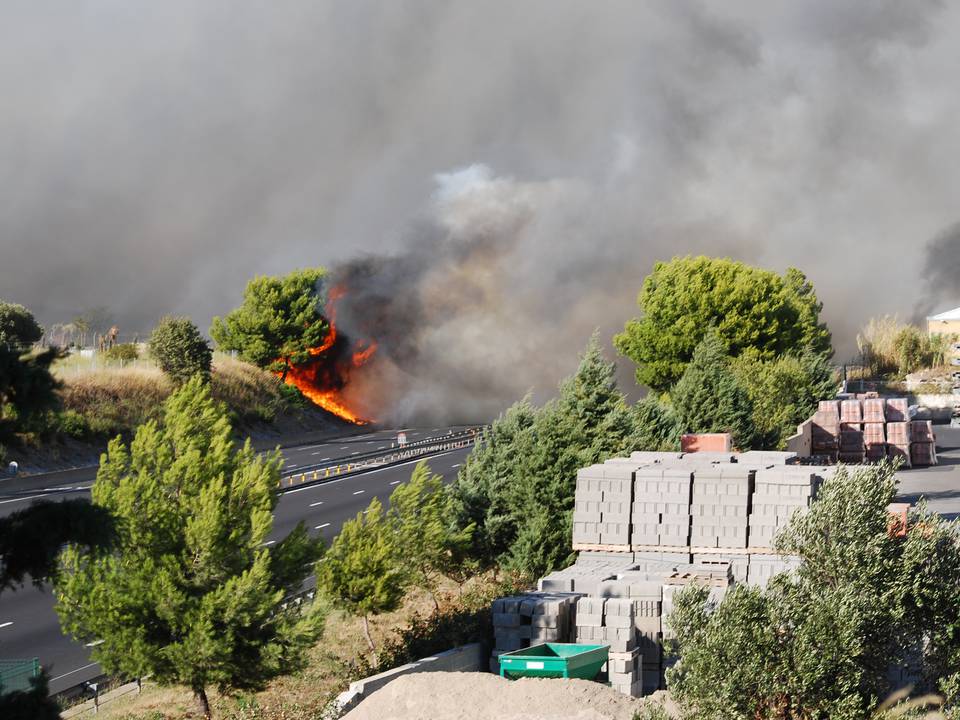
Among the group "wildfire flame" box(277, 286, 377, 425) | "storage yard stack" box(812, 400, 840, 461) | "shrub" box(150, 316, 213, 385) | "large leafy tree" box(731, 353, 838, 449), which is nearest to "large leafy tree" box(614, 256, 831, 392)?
"large leafy tree" box(731, 353, 838, 449)

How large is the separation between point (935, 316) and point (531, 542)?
343 feet

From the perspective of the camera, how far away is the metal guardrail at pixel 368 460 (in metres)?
50.8

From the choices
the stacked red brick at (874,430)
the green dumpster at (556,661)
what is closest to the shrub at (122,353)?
the stacked red brick at (874,430)

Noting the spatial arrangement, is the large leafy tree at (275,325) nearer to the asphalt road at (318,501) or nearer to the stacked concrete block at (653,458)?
the asphalt road at (318,501)

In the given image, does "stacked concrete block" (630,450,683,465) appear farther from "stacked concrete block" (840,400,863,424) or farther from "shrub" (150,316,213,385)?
"shrub" (150,316,213,385)

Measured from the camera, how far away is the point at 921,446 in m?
59.3

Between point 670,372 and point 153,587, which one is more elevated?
point 670,372

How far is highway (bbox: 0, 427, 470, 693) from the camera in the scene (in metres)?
22.1

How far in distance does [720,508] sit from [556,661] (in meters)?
7.80

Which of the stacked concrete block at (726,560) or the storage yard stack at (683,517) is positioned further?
the storage yard stack at (683,517)

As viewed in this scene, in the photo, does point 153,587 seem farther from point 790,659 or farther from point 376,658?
point 790,659

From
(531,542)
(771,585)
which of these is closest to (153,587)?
(771,585)

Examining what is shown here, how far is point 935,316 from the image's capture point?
122m

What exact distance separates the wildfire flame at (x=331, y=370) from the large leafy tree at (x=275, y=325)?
104 cm
